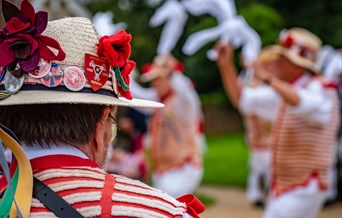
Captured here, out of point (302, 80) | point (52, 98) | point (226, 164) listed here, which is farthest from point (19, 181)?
point (226, 164)

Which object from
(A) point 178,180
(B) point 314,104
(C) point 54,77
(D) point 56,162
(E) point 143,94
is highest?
(E) point 143,94

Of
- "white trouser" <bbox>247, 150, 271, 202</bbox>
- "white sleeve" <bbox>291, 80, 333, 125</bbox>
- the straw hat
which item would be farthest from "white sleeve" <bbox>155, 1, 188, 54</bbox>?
"white sleeve" <bbox>291, 80, 333, 125</bbox>

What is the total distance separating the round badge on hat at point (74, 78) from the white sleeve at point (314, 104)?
324cm

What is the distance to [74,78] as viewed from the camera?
192 centimetres

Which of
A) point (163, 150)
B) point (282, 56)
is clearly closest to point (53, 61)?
point (282, 56)

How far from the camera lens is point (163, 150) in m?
7.53

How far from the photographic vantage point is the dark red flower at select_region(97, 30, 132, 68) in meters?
1.96

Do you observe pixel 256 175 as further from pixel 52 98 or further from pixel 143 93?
pixel 52 98

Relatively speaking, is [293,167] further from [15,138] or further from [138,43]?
[138,43]

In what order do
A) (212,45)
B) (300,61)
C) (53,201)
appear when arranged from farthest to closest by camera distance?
(212,45), (300,61), (53,201)

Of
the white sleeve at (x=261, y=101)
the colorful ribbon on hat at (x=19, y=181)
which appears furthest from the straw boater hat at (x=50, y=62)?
the white sleeve at (x=261, y=101)

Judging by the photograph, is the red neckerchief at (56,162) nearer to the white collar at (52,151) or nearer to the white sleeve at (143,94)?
the white collar at (52,151)

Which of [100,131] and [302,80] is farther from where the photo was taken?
[302,80]

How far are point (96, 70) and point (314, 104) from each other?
3.32 metres
